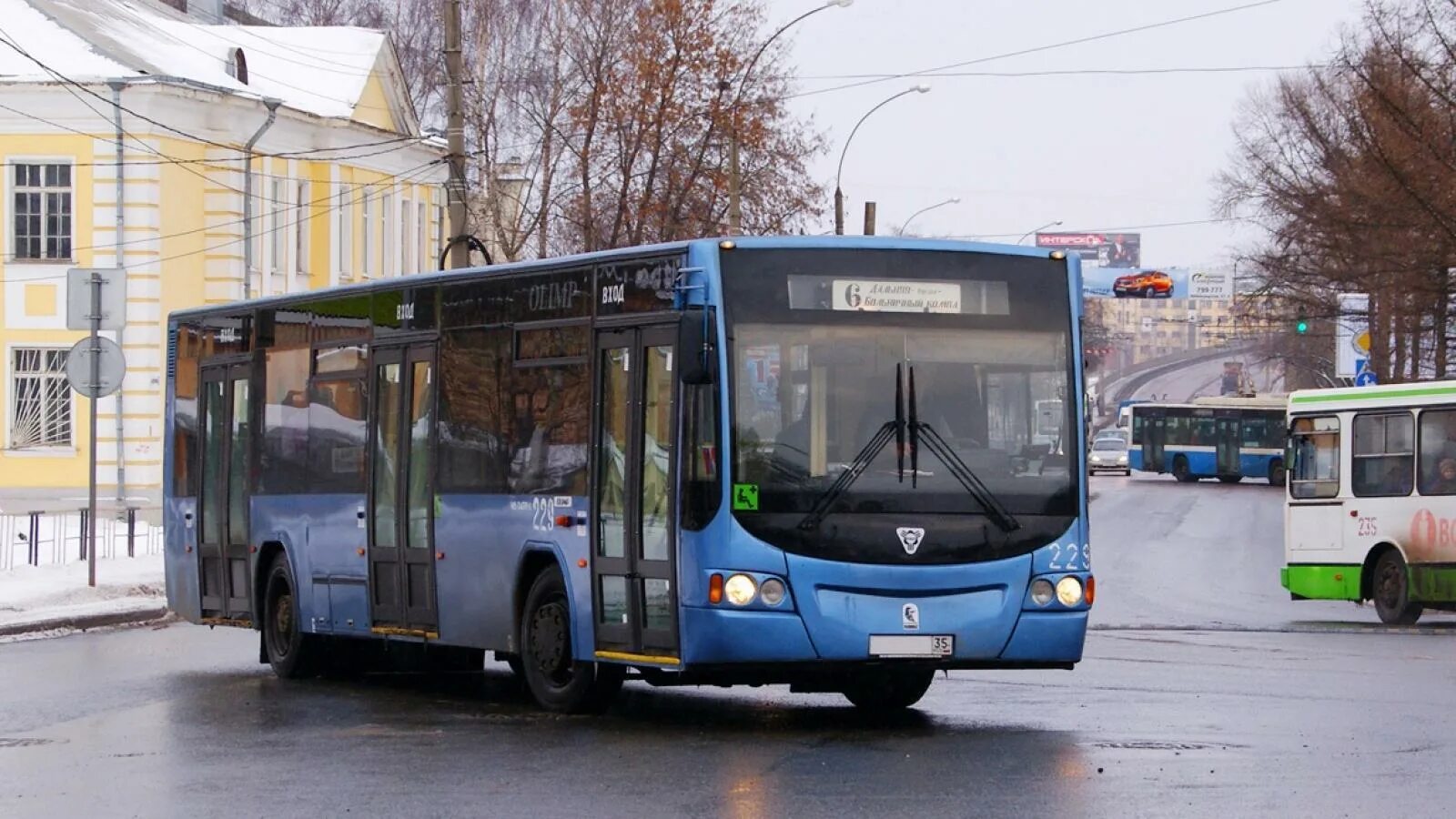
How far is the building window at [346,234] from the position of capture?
52.2 metres

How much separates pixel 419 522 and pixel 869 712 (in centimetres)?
317

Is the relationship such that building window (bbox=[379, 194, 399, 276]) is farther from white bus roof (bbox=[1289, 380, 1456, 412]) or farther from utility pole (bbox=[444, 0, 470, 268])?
white bus roof (bbox=[1289, 380, 1456, 412])

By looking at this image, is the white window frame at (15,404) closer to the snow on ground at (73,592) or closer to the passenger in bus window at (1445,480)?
the snow on ground at (73,592)

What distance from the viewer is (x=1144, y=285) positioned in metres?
101

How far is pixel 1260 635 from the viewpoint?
22.7 meters

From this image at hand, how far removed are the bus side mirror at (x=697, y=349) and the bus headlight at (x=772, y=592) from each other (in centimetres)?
105

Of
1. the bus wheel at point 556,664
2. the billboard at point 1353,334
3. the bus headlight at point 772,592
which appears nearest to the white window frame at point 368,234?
Answer: the billboard at point 1353,334

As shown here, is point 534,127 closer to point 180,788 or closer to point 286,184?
point 286,184

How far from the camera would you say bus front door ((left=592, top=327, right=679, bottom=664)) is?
42.2 feet

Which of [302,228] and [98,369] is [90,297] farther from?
[302,228]

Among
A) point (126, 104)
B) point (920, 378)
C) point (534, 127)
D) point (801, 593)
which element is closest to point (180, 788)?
point (801, 593)

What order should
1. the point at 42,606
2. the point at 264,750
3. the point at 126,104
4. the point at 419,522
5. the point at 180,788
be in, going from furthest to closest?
the point at 126,104
the point at 42,606
the point at 419,522
the point at 264,750
the point at 180,788

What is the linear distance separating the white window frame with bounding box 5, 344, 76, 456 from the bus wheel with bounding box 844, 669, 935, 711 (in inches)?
1316

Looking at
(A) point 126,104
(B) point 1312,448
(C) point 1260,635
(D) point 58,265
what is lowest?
(C) point 1260,635
